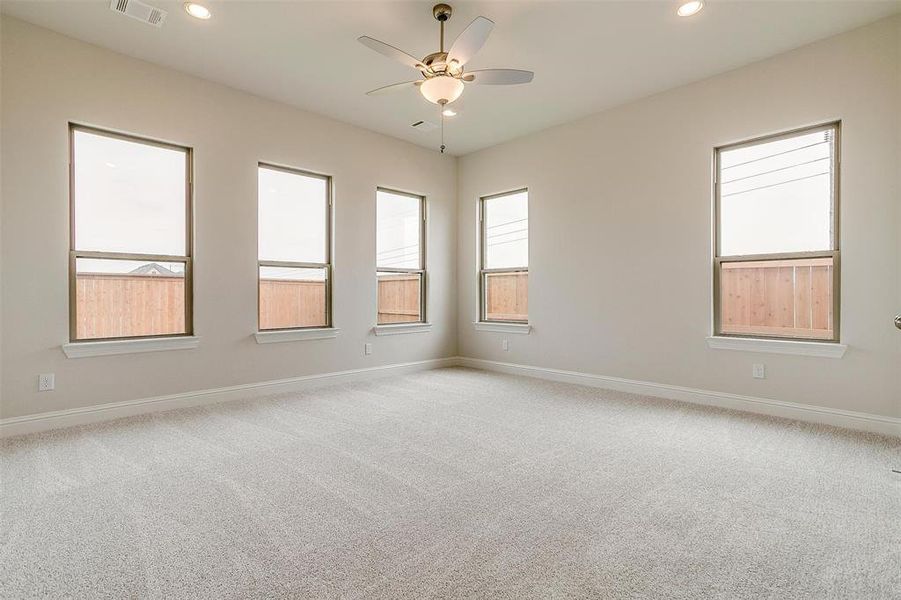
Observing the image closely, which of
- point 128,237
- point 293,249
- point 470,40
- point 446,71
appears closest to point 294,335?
point 293,249

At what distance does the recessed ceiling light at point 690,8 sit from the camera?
116 inches

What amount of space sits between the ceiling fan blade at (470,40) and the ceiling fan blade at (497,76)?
0.15m

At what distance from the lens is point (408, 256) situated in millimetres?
5855

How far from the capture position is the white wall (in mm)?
3174

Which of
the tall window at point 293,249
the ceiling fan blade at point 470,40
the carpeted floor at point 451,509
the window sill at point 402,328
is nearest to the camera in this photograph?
the carpeted floor at point 451,509

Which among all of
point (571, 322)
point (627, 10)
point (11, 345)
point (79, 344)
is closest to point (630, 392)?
point (571, 322)

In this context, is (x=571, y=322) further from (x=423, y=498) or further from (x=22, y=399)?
(x=22, y=399)

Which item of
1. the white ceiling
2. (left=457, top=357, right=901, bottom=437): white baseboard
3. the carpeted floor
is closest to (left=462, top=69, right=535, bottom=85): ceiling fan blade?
the white ceiling

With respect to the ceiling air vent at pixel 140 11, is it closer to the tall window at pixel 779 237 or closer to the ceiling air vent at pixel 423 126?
the ceiling air vent at pixel 423 126

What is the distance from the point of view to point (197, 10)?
3.05m

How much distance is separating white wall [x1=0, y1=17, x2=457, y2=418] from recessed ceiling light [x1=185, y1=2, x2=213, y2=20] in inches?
39.2

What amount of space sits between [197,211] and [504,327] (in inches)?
144

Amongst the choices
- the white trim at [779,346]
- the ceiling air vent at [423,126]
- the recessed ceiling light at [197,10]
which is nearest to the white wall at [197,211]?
the ceiling air vent at [423,126]

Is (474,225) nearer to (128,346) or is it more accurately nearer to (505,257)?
(505,257)
